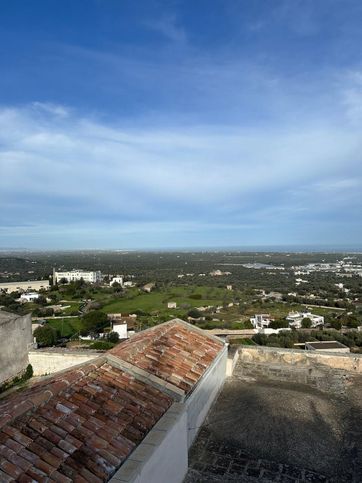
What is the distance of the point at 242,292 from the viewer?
192 ft

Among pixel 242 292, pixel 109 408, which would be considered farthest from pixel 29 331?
pixel 242 292

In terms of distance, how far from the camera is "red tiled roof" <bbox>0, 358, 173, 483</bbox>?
255 centimetres

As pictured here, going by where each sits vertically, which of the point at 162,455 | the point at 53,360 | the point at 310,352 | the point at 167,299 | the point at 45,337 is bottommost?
the point at 167,299

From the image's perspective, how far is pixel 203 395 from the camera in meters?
4.48

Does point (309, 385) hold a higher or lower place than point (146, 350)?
lower

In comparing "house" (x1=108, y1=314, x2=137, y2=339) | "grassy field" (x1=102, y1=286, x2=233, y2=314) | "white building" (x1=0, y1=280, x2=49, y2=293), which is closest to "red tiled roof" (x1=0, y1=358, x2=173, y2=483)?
"house" (x1=108, y1=314, x2=137, y2=339)

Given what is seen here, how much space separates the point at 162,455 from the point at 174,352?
1830 mm

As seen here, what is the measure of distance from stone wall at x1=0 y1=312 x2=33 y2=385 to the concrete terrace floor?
689 cm

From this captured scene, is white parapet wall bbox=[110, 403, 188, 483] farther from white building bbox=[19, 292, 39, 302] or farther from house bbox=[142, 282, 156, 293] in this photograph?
house bbox=[142, 282, 156, 293]

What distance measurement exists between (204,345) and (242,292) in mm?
54242

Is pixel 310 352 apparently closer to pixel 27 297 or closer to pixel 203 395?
pixel 203 395

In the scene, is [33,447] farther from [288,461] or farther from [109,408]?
[288,461]

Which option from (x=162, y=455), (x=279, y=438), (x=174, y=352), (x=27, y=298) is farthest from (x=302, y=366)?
(x=27, y=298)

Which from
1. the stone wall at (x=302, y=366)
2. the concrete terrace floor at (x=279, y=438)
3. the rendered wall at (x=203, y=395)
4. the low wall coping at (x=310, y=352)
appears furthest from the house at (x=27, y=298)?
the concrete terrace floor at (x=279, y=438)
